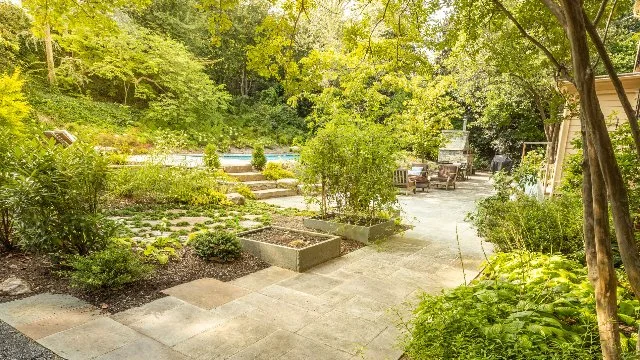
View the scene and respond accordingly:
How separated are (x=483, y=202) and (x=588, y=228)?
445cm

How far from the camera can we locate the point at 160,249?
443 cm

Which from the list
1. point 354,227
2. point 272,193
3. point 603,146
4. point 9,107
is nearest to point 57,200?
point 354,227

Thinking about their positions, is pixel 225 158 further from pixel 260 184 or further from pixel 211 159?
pixel 211 159

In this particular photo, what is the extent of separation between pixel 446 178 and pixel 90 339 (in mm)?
12286

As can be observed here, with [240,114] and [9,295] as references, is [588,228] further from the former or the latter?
[240,114]

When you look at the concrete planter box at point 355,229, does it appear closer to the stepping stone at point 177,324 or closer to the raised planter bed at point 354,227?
the raised planter bed at point 354,227

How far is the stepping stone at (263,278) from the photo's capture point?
3.81m

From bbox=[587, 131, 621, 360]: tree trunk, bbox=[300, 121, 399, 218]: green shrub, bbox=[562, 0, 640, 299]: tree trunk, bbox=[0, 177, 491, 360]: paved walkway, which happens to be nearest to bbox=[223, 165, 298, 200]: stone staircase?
bbox=[300, 121, 399, 218]: green shrub

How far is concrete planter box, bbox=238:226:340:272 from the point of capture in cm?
432

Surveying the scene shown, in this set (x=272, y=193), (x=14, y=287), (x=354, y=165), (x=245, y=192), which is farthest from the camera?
(x=272, y=193)

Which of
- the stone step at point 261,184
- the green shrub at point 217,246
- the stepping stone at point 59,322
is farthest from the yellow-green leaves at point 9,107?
the stepping stone at point 59,322

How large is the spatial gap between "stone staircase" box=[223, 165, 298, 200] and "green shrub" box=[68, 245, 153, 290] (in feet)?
20.5

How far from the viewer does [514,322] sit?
2.09 metres

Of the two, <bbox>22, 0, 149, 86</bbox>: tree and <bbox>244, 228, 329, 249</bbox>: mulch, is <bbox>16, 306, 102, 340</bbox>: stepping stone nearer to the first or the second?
<bbox>244, 228, 329, 249</bbox>: mulch
